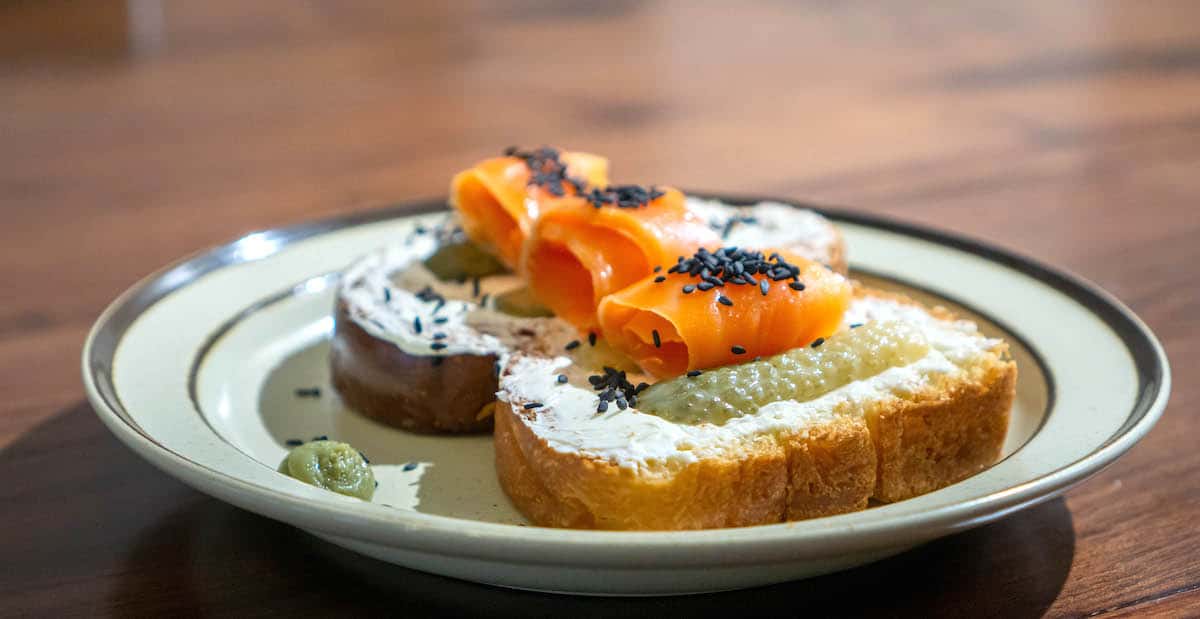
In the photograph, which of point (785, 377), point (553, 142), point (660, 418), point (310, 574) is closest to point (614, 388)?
point (660, 418)

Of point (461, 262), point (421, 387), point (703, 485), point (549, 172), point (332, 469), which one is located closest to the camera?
point (703, 485)

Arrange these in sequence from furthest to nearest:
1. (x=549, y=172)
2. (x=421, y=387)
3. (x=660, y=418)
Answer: (x=549, y=172), (x=421, y=387), (x=660, y=418)

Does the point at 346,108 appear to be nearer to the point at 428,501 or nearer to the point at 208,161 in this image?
the point at 208,161

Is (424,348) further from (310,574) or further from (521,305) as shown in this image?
(310,574)

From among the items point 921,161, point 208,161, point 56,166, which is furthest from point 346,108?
point 921,161

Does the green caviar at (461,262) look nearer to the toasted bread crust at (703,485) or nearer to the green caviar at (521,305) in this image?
the green caviar at (521,305)

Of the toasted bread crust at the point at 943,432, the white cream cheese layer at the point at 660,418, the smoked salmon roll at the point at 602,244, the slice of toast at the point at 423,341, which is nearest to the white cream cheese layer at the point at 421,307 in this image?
the slice of toast at the point at 423,341
